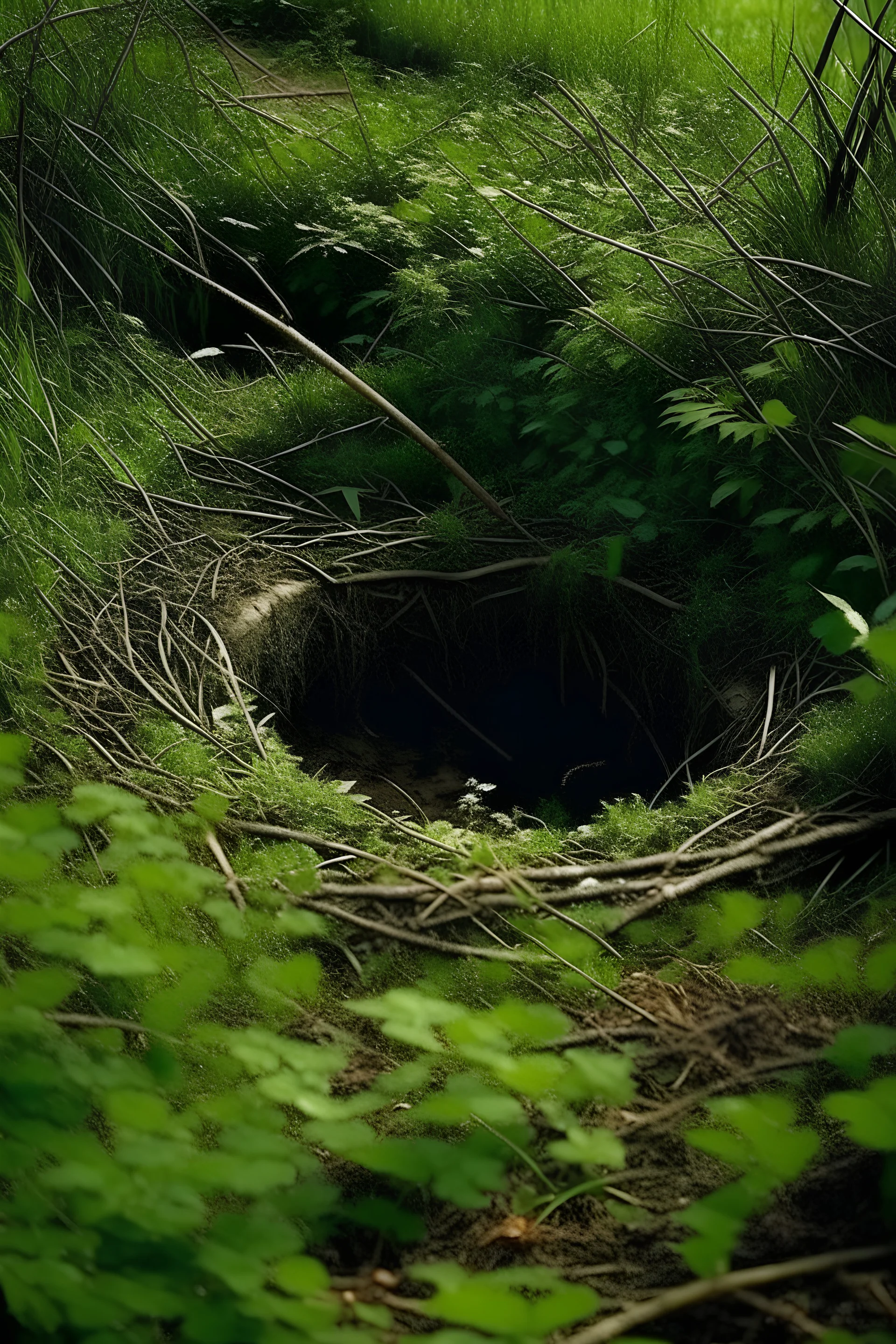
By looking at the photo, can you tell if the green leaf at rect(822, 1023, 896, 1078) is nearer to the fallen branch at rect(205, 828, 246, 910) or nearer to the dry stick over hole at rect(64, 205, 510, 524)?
the fallen branch at rect(205, 828, 246, 910)

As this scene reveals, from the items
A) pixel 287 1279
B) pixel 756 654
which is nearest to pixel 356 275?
pixel 756 654

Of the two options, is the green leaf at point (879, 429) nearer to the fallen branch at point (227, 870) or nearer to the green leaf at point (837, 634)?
the green leaf at point (837, 634)

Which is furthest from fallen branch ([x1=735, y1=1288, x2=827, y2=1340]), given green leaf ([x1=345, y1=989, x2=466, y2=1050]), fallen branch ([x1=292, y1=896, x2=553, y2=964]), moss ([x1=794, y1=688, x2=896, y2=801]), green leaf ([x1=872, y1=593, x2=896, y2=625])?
moss ([x1=794, y1=688, x2=896, y2=801])

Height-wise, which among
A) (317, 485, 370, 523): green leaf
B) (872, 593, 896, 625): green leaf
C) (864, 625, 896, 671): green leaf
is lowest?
(317, 485, 370, 523): green leaf

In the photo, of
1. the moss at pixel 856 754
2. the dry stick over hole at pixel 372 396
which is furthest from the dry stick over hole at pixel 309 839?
the dry stick over hole at pixel 372 396

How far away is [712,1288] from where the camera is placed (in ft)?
3.44

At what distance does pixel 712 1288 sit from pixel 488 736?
2048 mm

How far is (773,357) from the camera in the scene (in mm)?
2725

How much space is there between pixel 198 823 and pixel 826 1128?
3.74ft

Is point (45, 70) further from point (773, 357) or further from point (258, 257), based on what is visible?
point (773, 357)

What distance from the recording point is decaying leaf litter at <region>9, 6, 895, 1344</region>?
1.32 meters

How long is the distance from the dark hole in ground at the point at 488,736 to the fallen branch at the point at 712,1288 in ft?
5.05

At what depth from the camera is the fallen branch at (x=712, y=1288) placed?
3.44 ft

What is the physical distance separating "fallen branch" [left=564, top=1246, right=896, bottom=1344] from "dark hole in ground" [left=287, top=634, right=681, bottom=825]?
1.54 metres
